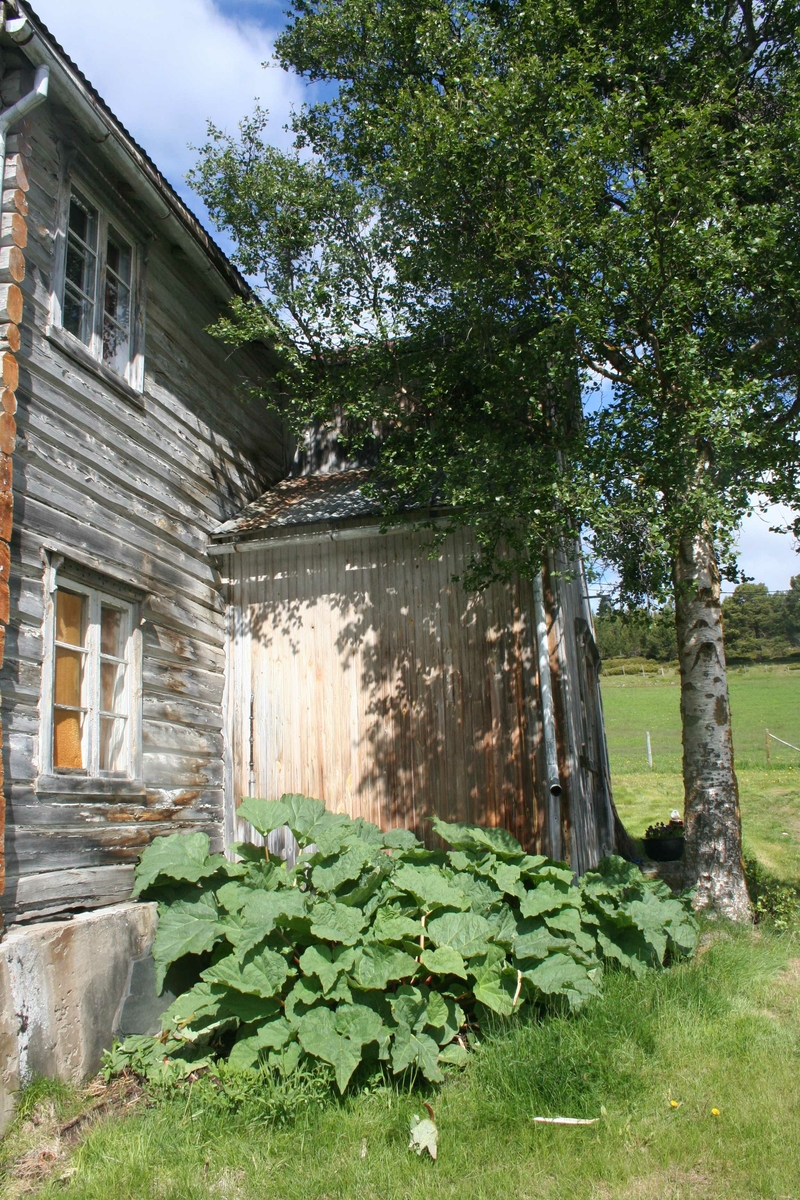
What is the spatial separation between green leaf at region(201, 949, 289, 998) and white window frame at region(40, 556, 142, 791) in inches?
65.8

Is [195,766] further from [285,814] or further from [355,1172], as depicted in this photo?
[355,1172]

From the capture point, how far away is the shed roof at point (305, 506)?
7832 mm

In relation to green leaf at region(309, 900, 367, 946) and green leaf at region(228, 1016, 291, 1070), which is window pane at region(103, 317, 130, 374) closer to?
green leaf at region(309, 900, 367, 946)

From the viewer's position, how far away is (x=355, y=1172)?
3682 mm

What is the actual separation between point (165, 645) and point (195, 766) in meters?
1.11

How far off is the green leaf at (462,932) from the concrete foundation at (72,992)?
2.06 meters

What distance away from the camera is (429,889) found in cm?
490

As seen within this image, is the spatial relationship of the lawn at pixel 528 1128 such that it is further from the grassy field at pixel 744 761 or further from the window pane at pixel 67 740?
the grassy field at pixel 744 761

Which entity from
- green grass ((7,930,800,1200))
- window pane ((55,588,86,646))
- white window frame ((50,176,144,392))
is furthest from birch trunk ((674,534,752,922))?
white window frame ((50,176,144,392))

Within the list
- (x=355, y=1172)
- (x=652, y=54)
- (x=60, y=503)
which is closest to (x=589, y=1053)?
(x=355, y=1172)

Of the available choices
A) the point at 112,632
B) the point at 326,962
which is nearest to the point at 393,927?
the point at 326,962

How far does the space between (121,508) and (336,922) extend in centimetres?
360

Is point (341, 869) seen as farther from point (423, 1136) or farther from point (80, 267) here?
point (80, 267)

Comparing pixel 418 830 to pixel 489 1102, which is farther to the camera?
pixel 418 830
